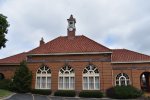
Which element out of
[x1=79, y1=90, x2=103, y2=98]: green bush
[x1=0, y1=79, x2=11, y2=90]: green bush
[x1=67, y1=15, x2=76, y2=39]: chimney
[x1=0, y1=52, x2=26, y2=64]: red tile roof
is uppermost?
[x1=67, y1=15, x2=76, y2=39]: chimney

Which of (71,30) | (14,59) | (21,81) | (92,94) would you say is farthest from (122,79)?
(14,59)

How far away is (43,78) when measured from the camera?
126 ft

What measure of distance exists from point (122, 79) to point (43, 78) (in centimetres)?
1194

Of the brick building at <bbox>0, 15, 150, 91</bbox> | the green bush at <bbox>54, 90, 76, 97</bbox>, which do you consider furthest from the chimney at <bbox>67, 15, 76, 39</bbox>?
the green bush at <bbox>54, 90, 76, 97</bbox>

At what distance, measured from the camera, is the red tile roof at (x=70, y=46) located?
124 feet

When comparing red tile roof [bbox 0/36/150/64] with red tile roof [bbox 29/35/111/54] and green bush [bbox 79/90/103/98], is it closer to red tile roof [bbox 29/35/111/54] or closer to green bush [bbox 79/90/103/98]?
red tile roof [bbox 29/35/111/54]

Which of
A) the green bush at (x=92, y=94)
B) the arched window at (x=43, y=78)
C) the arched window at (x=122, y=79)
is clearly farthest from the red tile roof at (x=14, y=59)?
the arched window at (x=122, y=79)

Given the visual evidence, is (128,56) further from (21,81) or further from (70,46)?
(21,81)

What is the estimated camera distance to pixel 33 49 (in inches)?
1594

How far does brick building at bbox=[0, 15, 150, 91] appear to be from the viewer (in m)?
36.1

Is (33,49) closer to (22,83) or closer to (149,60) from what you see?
(22,83)

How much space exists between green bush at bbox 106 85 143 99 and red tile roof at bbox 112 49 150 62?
4.62 metres

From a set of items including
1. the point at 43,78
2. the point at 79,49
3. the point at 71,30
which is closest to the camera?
the point at 79,49

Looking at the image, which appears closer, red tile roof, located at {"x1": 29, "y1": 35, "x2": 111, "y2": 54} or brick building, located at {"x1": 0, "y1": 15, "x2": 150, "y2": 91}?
brick building, located at {"x1": 0, "y1": 15, "x2": 150, "y2": 91}
